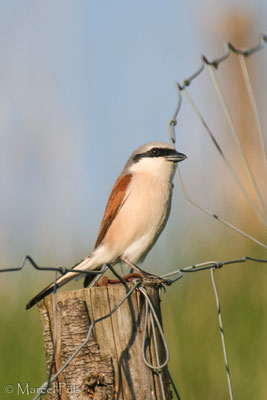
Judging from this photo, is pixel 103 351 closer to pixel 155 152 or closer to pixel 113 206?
pixel 113 206

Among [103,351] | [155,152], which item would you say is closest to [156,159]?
[155,152]

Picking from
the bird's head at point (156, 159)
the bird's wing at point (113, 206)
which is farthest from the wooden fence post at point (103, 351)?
the bird's head at point (156, 159)

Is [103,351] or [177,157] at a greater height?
[177,157]

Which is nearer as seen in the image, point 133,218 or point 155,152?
point 133,218

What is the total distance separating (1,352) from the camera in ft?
9.53

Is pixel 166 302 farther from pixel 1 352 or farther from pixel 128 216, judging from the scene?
pixel 1 352

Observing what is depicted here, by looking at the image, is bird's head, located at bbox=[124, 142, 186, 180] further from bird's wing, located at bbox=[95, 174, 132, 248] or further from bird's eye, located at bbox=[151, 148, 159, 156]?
bird's wing, located at bbox=[95, 174, 132, 248]

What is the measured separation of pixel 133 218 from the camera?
3264mm

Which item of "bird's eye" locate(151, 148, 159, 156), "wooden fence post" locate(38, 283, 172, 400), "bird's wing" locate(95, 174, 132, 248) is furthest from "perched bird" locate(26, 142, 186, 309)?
"wooden fence post" locate(38, 283, 172, 400)

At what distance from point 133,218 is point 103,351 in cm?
142

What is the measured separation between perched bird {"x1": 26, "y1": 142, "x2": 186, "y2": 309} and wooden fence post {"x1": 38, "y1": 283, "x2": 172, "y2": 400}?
126cm

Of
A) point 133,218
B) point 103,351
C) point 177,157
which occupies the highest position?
point 177,157

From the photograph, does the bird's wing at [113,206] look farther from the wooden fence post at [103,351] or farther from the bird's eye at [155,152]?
the wooden fence post at [103,351]

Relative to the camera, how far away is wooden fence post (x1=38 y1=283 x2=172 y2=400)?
1.87 metres
